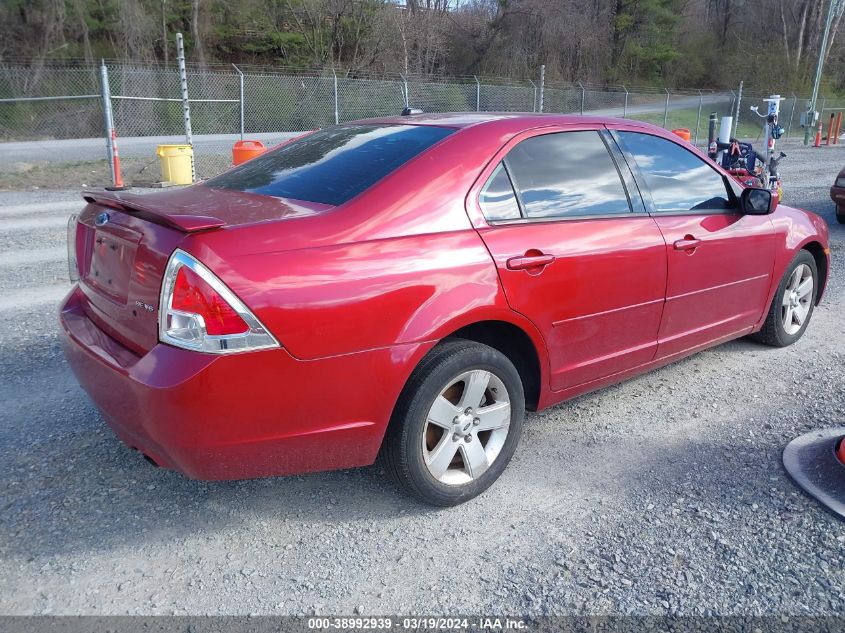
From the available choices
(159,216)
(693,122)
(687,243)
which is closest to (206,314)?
(159,216)

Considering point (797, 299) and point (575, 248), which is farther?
point (797, 299)

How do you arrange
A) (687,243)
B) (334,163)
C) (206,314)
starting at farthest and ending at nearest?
(687,243) → (334,163) → (206,314)

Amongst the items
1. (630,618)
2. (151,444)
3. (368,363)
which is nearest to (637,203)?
(368,363)

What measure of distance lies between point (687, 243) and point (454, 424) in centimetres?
177

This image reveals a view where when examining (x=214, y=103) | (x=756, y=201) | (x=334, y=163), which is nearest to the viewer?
(x=334, y=163)

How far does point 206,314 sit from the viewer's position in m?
2.43

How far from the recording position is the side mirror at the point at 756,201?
166 inches

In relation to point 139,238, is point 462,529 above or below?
below

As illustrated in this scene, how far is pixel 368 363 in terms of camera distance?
269cm

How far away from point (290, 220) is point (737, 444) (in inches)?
102

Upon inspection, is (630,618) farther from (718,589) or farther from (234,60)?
(234,60)

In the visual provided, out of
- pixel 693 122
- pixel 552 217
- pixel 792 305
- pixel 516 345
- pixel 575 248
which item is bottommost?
pixel 792 305

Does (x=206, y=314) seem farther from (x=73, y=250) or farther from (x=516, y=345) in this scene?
(x=516, y=345)

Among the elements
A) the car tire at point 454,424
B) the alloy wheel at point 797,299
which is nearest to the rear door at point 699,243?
the alloy wheel at point 797,299
